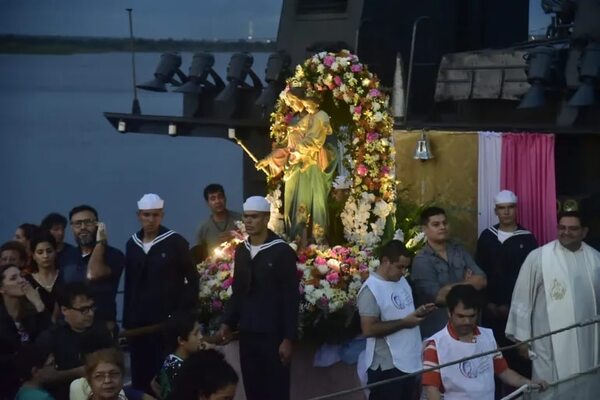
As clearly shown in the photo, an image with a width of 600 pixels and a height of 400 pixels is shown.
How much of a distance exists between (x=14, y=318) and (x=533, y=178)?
5.51 m

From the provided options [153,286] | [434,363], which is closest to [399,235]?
[153,286]

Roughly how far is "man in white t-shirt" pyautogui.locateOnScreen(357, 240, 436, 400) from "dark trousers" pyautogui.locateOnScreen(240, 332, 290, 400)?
0.73 m

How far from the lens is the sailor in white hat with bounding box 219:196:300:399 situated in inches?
362

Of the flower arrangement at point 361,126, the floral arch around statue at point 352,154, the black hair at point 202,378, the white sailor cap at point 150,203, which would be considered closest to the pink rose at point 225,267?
the floral arch around statue at point 352,154

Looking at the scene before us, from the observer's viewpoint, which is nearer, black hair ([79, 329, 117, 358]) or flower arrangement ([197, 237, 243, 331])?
black hair ([79, 329, 117, 358])

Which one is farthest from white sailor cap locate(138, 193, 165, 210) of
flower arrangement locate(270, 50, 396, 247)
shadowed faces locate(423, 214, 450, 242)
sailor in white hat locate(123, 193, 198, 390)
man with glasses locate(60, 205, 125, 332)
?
flower arrangement locate(270, 50, 396, 247)

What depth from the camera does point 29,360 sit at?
705cm

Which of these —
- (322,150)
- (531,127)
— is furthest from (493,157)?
(322,150)

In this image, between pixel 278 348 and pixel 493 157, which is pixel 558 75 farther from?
pixel 278 348

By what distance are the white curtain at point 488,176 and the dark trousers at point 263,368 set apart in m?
3.61

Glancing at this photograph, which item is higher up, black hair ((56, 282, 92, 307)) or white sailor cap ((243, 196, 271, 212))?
white sailor cap ((243, 196, 271, 212))

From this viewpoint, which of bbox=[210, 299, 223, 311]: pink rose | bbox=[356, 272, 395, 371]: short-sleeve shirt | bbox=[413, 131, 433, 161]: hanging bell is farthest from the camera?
bbox=[413, 131, 433, 161]: hanging bell

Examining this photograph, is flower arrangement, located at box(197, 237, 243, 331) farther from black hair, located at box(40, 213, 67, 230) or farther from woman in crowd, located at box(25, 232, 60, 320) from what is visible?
woman in crowd, located at box(25, 232, 60, 320)

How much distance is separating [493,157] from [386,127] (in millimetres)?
1095
